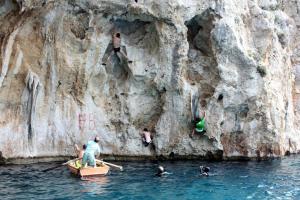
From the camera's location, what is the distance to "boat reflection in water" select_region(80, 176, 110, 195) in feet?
65.5

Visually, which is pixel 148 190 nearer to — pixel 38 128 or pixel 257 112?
pixel 38 128

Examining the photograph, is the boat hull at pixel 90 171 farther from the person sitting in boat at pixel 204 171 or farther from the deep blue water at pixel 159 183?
the person sitting in boat at pixel 204 171

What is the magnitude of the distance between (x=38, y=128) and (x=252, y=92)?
12.0m

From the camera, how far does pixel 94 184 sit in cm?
2141

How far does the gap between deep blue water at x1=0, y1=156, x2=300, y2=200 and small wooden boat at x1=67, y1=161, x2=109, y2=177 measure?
0.34 m

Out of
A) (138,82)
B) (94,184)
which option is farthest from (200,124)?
(94,184)

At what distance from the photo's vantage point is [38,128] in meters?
26.7

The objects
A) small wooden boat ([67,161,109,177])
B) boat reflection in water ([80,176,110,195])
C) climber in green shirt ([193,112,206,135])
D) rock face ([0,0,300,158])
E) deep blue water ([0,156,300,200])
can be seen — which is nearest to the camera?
deep blue water ([0,156,300,200])

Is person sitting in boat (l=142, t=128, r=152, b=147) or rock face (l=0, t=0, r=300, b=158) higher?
rock face (l=0, t=0, r=300, b=158)

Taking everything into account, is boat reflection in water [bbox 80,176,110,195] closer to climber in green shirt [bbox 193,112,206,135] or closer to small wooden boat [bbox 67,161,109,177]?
small wooden boat [bbox 67,161,109,177]

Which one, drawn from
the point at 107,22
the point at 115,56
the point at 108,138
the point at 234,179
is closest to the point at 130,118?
the point at 108,138

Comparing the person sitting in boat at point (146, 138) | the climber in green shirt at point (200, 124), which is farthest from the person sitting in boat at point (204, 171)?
the person sitting in boat at point (146, 138)

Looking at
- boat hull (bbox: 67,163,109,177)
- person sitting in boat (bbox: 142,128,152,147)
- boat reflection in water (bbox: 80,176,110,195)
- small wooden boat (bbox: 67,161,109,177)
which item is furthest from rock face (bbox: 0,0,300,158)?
boat reflection in water (bbox: 80,176,110,195)

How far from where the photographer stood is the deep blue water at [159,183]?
767 inches
